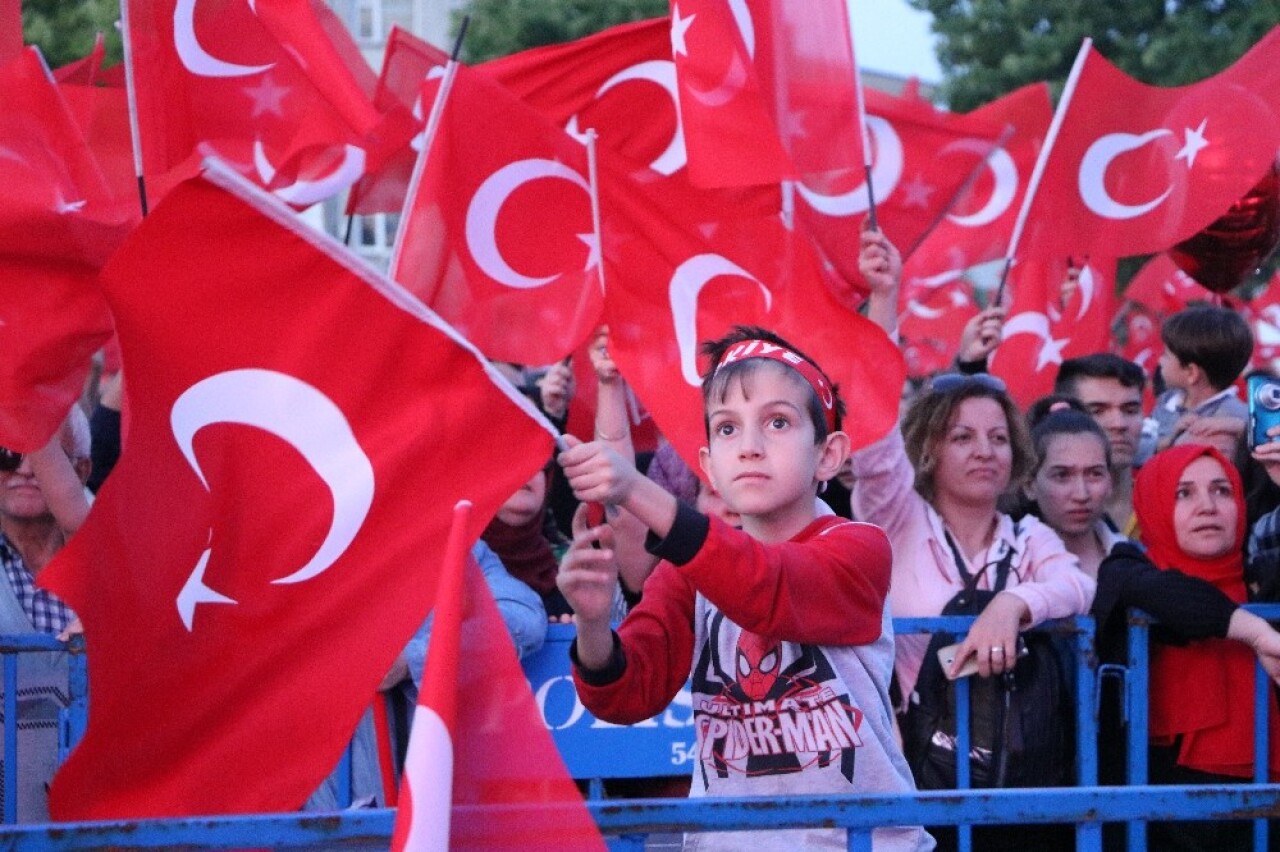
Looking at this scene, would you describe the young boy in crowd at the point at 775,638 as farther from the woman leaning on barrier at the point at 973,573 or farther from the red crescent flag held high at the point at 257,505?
the woman leaning on barrier at the point at 973,573

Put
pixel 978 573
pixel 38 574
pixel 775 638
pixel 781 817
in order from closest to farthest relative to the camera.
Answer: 1. pixel 781 817
2. pixel 775 638
3. pixel 38 574
4. pixel 978 573

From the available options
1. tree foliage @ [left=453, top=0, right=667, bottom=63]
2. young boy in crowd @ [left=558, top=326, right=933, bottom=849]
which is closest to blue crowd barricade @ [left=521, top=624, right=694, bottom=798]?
young boy in crowd @ [left=558, top=326, right=933, bottom=849]

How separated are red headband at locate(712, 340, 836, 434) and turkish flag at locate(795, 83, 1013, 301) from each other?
2.65 m

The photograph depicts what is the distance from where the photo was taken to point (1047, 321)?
28.1 feet

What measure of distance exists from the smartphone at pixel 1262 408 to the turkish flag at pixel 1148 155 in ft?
6.24

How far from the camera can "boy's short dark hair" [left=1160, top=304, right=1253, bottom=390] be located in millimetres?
6512

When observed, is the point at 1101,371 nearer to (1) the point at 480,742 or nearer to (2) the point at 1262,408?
(2) the point at 1262,408

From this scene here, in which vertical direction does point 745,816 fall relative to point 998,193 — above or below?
below

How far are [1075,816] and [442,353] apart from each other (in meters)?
1.35

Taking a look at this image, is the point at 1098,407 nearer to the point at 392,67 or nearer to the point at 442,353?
the point at 392,67

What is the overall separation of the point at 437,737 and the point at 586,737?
8.05ft

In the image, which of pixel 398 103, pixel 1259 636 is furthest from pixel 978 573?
pixel 398 103

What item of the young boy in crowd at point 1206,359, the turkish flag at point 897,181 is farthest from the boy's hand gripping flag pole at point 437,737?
the young boy in crowd at point 1206,359

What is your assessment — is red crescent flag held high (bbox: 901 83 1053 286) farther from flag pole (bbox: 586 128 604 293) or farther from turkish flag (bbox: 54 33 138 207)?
turkish flag (bbox: 54 33 138 207)
